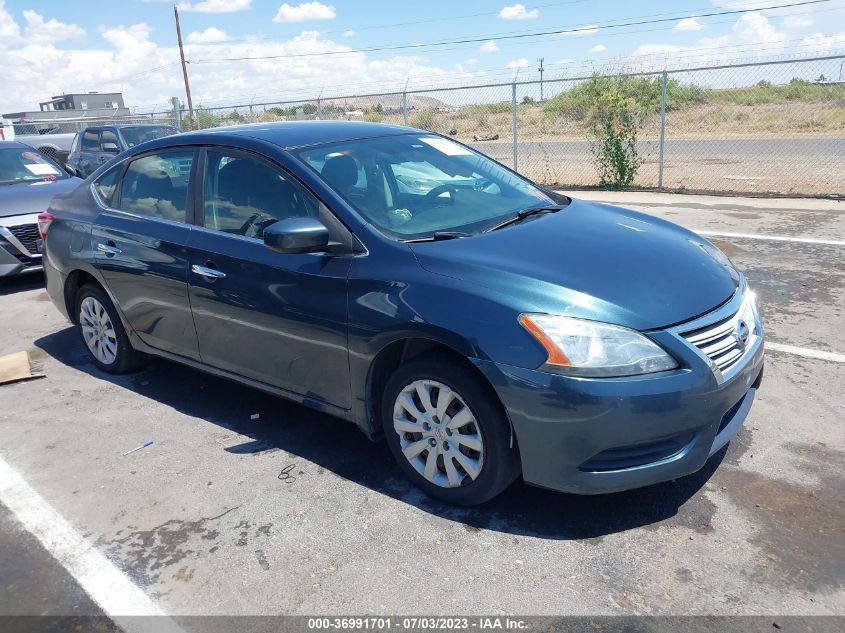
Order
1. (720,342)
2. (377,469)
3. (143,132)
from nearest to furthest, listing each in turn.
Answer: (720,342) < (377,469) < (143,132)

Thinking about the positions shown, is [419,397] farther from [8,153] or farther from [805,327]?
[8,153]

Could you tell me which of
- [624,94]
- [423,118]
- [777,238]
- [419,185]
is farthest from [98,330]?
[423,118]

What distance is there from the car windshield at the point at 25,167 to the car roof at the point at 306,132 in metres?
5.55

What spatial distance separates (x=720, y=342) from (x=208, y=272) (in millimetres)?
2702

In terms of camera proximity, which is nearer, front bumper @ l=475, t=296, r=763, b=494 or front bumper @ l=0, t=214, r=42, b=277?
front bumper @ l=475, t=296, r=763, b=494

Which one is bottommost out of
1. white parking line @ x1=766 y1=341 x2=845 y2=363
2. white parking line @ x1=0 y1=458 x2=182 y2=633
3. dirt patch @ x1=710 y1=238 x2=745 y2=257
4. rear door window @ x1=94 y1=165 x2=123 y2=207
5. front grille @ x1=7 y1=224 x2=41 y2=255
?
white parking line @ x1=766 y1=341 x2=845 y2=363

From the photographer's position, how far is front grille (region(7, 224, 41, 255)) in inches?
302

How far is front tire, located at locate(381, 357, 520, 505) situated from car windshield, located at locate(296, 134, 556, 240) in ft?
2.50

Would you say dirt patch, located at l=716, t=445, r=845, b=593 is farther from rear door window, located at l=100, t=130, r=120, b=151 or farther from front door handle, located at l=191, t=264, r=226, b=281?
rear door window, located at l=100, t=130, r=120, b=151

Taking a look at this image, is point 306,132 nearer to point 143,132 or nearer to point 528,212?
point 528,212

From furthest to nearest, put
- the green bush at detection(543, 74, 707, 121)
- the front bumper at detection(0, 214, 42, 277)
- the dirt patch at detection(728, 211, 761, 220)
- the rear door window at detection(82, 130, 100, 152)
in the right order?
the rear door window at detection(82, 130, 100, 152) < the green bush at detection(543, 74, 707, 121) < the dirt patch at detection(728, 211, 761, 220) < the front bumper at detection(0, 214, 42, 277)

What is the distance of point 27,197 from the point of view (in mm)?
8078

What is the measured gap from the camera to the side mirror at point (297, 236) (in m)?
3.35

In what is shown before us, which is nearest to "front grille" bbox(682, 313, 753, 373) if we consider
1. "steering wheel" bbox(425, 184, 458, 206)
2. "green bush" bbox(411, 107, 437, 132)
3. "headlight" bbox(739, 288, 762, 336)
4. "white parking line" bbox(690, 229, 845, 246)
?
"headlight" bbox(739, 288, 762, 336)
